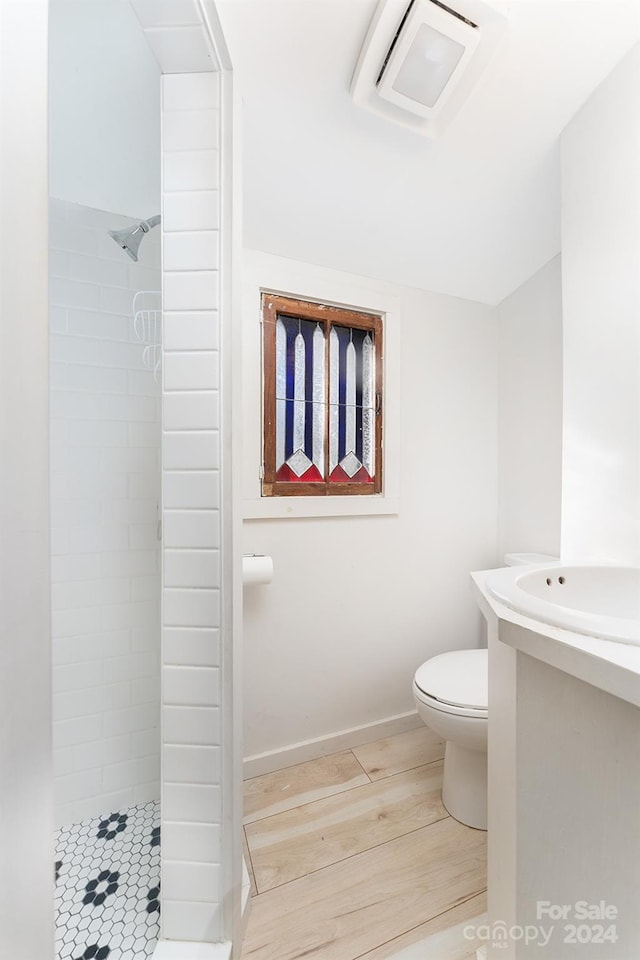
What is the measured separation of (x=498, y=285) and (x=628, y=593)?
4.91ft

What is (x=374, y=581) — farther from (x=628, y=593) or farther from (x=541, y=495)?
(x=628, y=593)

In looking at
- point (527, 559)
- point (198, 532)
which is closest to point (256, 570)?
point (198, 532)

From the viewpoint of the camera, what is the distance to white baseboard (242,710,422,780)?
154 centimetres

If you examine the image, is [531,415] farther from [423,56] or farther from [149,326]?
[149,326]

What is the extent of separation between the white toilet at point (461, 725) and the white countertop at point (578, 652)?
0.63 meters

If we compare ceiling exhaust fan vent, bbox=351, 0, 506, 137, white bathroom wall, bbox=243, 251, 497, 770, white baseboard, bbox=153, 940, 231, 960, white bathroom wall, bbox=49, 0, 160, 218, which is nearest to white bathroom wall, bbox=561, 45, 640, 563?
ceiling exhaust fan vent, bbox=351, 0, 506, 137

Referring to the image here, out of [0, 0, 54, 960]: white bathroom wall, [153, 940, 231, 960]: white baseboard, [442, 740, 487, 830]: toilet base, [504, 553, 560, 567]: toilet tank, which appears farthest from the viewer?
[504, 553, 560, 567]: toilet tank

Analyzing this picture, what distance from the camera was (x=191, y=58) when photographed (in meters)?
0.86

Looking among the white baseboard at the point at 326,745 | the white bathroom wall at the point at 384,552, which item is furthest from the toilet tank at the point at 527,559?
the white baseboard at the point at 326,745

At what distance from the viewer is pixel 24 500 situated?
0.89ft

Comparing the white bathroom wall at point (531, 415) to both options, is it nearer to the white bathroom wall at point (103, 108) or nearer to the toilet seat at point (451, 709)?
the toilet seat at point (451, 709)

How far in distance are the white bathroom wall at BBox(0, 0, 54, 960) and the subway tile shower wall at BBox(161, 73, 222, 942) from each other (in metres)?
0.65

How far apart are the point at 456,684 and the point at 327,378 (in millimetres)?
1232

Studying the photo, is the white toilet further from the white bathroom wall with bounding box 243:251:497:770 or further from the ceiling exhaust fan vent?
the ceiling exhaust fan vent
